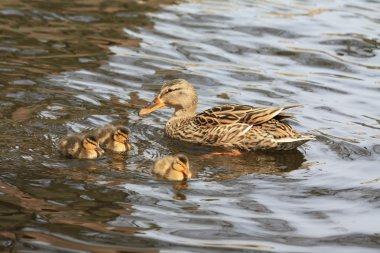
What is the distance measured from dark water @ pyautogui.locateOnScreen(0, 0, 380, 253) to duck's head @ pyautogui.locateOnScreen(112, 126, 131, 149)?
19cm

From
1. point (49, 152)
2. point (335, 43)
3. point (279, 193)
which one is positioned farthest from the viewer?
point (335, 43)

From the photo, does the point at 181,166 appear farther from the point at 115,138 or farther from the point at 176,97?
the point at 176,97

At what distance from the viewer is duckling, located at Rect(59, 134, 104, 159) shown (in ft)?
26.3

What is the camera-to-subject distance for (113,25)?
13.2 meters

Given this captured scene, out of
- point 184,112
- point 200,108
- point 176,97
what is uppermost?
point 176,97

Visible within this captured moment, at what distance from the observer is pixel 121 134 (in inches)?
333

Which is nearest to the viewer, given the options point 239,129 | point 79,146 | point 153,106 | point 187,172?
point 187,172

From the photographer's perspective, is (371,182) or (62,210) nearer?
(62,210)

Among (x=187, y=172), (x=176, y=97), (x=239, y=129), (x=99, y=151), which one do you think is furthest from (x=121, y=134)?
(x=176, y=97)

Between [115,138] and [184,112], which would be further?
[184,112]

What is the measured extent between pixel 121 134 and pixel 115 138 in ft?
0.25

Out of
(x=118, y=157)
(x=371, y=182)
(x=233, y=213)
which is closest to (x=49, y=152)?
(x=118, y=157)

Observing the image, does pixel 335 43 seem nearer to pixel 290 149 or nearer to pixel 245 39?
pixel 245 39

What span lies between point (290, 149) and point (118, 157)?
1.72 metres
